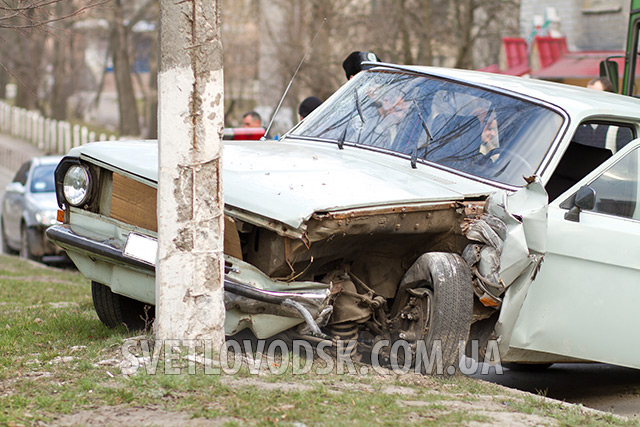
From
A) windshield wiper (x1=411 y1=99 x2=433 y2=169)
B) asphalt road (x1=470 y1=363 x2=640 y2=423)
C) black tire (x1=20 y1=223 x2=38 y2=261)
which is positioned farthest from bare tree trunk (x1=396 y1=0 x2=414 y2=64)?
windshield wiper (x1=411 y1=99 x2=433 y2=169)

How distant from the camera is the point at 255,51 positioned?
34.9 meters

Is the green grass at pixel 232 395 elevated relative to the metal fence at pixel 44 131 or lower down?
elevated

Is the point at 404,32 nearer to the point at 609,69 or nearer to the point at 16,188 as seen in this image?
the point at 16,188

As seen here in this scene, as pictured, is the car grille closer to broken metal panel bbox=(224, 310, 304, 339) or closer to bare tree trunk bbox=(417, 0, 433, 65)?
broken metal panel bbox=(224, 310, 304, 339)

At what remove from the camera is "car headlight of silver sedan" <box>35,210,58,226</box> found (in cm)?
1355

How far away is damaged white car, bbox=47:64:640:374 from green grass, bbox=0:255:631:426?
0.32 metres

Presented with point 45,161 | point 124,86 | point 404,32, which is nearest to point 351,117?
point 45,161

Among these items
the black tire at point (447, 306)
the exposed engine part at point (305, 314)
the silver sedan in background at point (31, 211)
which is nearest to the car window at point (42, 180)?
the silver sedan in background at point (31, 211)

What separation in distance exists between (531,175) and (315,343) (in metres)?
1.56

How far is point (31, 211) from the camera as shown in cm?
1395

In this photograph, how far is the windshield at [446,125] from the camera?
5.38m

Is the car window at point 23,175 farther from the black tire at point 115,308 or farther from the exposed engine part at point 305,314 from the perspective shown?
the exposed engine part at point 305,314

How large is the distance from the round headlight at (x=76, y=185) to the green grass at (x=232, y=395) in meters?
0.86

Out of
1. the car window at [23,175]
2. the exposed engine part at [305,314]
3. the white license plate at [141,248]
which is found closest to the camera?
the exposed engine part at [305,314]
